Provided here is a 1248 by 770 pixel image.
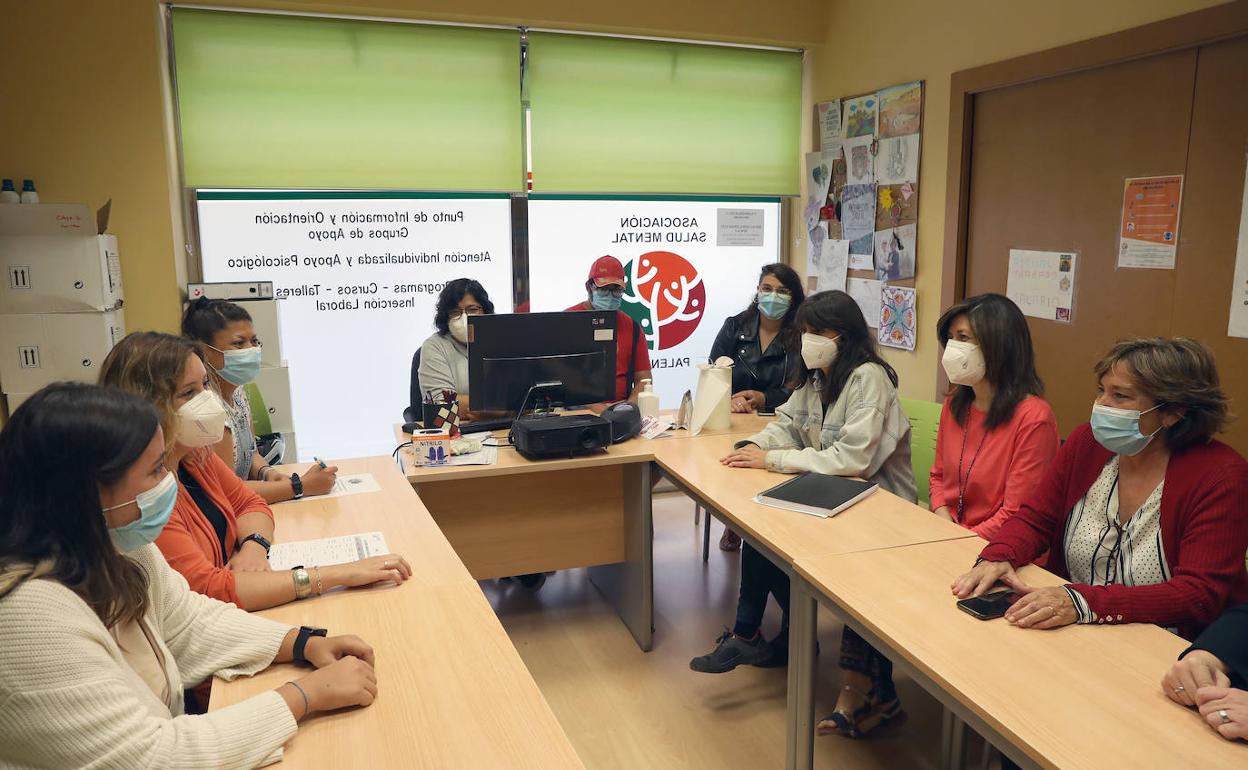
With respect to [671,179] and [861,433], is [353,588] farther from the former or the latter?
[671,179]

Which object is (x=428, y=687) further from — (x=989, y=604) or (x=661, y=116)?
(x=661, y=116)

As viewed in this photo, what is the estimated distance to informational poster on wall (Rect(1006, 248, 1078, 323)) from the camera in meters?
3.18

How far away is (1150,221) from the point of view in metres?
2.85

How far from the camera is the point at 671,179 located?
15.1 feet

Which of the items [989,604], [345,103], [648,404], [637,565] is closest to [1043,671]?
[989,604]

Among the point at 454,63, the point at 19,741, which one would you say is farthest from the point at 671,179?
the point at 19,741

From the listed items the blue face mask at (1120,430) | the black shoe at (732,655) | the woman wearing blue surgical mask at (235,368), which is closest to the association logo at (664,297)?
the black shoe at (732,655)

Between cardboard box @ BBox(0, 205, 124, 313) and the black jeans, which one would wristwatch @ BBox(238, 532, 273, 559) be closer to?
the black jeans

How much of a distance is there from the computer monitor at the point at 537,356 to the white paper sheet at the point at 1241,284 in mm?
2036

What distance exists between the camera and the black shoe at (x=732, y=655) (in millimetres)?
2807

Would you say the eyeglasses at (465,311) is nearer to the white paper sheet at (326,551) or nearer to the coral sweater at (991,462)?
the white paper sheet at (326,551)

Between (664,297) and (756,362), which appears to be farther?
(664,297)

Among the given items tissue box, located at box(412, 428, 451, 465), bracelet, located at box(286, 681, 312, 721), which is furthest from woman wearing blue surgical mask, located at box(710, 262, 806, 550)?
bracelet, located at box(286, 681, 312, 721)

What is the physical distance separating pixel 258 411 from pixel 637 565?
182 cm
